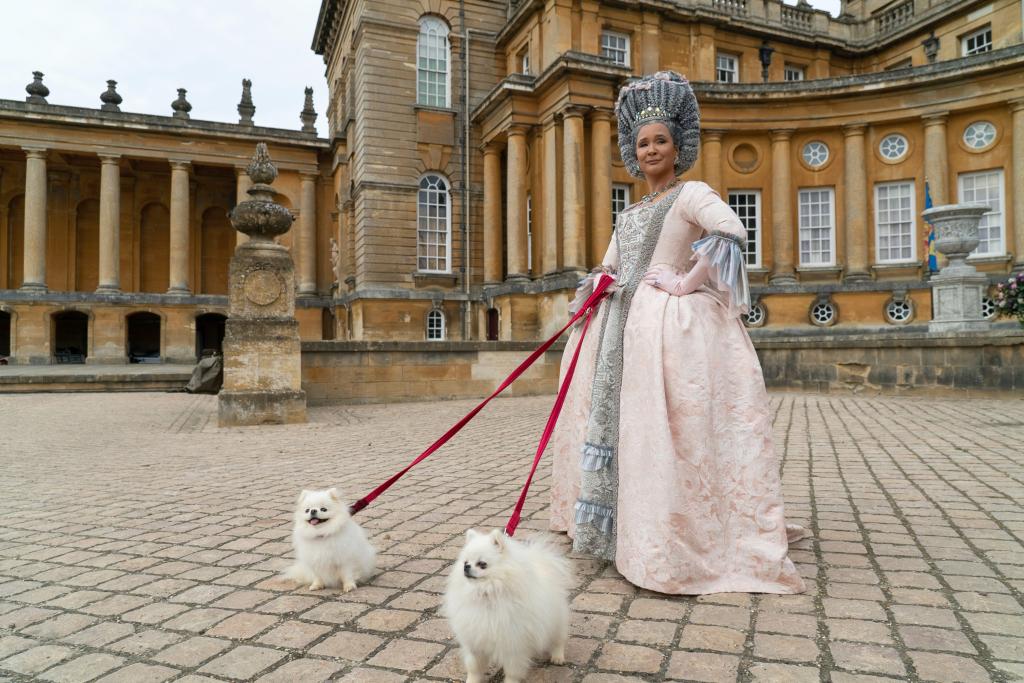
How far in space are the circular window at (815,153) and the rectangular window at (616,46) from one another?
6.62m

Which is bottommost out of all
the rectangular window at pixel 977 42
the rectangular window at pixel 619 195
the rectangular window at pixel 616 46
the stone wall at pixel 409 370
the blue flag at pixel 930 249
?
the stone wall at pixel 409 370

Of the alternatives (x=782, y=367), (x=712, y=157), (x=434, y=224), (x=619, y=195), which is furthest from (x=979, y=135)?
(x=434, y=224)

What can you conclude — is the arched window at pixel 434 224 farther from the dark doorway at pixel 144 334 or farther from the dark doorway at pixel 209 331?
the dark doorway at pixel 144 334

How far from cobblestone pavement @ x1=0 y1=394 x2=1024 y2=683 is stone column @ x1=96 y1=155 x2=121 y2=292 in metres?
24.7

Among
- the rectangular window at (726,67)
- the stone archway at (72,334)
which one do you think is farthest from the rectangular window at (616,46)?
the stone archway at (72,334)

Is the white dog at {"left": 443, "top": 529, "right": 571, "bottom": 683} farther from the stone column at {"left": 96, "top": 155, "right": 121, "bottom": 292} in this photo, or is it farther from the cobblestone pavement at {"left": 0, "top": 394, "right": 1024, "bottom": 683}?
the stone column at {"left": 96, "top": 155, "right": 121, "bottom": 292}

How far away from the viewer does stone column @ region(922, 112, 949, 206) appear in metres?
19.6

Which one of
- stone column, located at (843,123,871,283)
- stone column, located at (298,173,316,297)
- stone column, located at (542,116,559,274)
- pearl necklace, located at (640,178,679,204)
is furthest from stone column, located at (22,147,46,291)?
pearl necklace, located at (640,178,679,204)

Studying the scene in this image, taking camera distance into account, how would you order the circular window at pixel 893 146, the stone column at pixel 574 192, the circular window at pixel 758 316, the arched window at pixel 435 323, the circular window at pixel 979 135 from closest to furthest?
the stone column at pixel 574 192 → the circular window at pixel 979 135 → the circular window at pixel 758 316 → the circular window at pixel 893 146 → the arched window at pixel 435 323

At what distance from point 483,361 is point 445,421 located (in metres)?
3.82

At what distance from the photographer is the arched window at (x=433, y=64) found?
2334 cm

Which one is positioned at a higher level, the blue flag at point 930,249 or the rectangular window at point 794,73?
the rectangular window at point 794,73

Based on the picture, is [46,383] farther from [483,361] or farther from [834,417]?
[834,417]

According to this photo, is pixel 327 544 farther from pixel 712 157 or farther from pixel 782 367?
pixel 712 157
